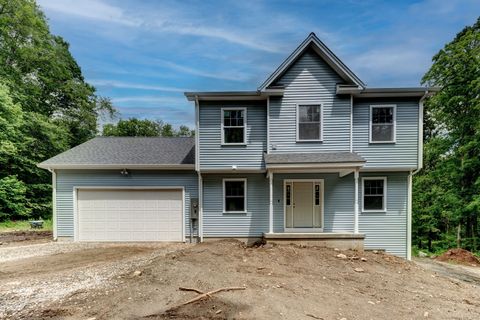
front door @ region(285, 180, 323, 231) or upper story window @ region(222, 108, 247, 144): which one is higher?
upper story window @ region(222, 108, 247, 144)

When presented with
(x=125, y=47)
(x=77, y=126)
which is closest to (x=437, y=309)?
(x=125, y=47)

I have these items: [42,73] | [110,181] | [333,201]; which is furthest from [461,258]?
[42,73]

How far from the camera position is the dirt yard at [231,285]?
4145 mm

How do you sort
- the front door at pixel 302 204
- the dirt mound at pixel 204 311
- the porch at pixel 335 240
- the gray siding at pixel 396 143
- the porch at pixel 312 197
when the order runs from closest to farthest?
the dirt mound at pixel 204 311 < the porch at pixel 335 240 < the porch at pixel 312 197 < the gray siding at pixel 396 143 < the front door at pixel 302 204

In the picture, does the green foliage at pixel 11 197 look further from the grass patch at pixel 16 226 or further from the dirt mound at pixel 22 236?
the dirt mound at pixel 22 236

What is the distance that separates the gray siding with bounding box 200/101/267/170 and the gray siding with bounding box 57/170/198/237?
1281mm

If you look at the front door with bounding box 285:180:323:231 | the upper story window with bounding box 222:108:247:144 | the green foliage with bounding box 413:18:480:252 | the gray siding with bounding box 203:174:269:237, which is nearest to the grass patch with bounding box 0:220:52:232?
the gray siding with bounding box 203:174:269:237

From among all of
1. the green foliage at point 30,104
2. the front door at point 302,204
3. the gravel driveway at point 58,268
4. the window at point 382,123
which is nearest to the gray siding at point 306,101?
the window at point 382,123

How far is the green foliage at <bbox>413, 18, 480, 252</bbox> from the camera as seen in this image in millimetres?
14078

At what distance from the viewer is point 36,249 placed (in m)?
8.88

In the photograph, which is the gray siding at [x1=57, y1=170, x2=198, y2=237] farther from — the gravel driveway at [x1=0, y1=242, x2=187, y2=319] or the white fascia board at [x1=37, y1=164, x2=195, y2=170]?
the gravel driveway at [x1=0, y1=242, x2=187, y2=319]

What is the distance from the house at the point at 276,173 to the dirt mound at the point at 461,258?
149 inches

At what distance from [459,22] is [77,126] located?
98.1ft

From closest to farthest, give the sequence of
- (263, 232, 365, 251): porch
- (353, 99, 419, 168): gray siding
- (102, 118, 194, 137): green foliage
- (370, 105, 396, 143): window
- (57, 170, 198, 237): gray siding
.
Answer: (263, 232, 365, 251): porch, (353, 99, 419, 168): gray siding, (370, 105, 396, 143): window, (57, 170, 198, 237): gray siding, (102, 118, 194, 137): green foliage
